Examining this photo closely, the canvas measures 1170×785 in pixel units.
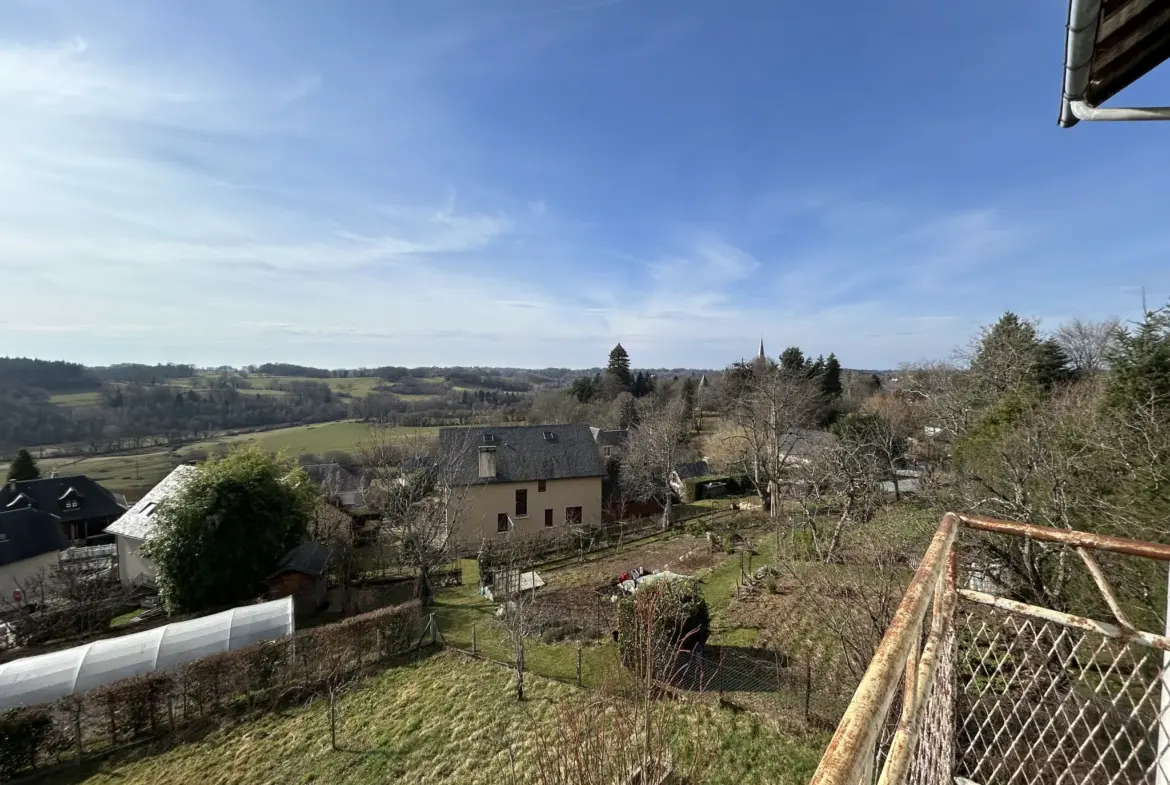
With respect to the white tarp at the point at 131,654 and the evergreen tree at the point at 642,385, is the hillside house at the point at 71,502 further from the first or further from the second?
the evergreen tree at the point at 642,385

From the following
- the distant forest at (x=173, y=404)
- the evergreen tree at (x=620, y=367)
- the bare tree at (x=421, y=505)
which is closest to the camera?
the bare tree at (x=421, y=505)

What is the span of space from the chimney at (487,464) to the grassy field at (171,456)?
43.7 ft

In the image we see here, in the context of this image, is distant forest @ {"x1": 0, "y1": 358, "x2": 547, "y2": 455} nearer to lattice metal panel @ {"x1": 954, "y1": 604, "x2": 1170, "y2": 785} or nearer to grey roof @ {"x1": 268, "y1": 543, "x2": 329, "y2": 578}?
grey roof @ {"x1": 268, "y1": 543, "x2": 329, "y2": 578}

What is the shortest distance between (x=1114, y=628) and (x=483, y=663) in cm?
1144

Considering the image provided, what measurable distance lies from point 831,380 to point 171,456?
6176cm

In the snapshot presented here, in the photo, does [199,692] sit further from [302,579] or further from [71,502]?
[71,502]

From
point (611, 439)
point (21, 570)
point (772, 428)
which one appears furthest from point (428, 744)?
point (611, 439)

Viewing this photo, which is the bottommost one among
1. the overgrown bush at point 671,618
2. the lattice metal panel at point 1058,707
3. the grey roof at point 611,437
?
the overgrown bush at point 671,618

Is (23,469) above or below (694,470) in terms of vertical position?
below

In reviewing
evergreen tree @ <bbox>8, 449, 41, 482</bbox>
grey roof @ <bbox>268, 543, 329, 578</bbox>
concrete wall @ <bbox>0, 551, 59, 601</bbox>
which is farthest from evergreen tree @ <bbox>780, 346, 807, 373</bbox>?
evergreen tree @ <bbox>8, 449, 41, 482</bbox>

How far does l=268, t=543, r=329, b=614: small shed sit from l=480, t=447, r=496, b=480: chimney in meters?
7.81

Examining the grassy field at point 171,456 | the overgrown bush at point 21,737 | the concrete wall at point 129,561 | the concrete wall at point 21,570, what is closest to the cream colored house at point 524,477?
the concrete wall at point 129,561

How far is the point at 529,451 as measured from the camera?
24969mm

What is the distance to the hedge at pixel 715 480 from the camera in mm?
30422
